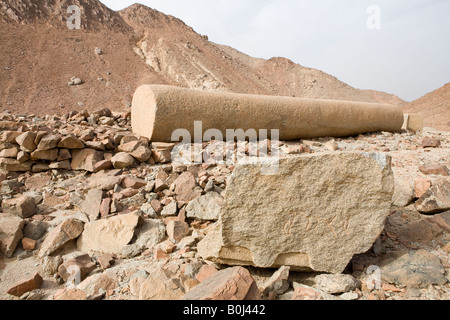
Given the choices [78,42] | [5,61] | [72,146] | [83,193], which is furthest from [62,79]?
[83,193]

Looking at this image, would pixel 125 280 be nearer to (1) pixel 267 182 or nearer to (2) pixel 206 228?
(2) pixel 206 228

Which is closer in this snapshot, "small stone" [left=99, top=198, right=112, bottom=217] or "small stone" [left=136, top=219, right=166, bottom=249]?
"small stone" [left=136, top=219, right=166, bottom=249]

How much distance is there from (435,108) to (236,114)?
14614mm

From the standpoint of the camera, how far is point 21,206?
9.09 feet

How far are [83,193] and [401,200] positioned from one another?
3.35 m

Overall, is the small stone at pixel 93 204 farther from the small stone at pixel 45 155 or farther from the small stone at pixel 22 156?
the small stone at pixel 22 156

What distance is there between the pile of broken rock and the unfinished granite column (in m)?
1.25

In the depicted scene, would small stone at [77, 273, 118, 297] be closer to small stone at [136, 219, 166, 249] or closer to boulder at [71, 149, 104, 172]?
small stone at [136, 219, 166, 249]

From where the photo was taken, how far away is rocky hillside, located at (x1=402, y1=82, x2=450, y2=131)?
12212mm

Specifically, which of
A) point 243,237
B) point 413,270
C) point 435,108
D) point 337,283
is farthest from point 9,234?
point 435,108

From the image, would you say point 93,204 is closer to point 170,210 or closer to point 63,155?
point 170,210

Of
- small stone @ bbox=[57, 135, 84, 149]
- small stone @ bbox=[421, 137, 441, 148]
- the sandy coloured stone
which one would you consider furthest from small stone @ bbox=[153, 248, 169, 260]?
small stone @ bbox=[421, 137, 441, 148]

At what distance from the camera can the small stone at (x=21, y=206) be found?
277 centimetres

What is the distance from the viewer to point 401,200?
274 cm
